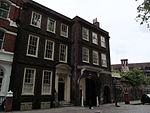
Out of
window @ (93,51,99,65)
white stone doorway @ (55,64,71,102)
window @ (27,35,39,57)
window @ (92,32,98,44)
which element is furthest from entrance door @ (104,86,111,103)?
window @ (27,35,39,57)

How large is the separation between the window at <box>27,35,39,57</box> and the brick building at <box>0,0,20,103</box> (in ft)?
5.37

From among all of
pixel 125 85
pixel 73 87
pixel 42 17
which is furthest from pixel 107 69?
pixel 42 17

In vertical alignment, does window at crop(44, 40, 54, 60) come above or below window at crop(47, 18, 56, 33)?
below

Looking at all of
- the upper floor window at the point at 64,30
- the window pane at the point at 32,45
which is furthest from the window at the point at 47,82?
the upper floor window at the point at 64,30

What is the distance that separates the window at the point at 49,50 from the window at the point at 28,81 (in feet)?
8.18

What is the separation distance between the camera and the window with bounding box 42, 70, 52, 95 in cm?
1449

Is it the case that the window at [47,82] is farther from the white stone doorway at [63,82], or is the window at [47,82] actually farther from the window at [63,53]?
the window at [63,53]

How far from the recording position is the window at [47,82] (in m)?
14.5

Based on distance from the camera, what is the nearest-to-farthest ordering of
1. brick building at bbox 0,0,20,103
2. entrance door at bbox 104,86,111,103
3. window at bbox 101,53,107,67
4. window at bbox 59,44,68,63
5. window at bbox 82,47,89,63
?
brick building at bbox 0,0,20,103, window at bbox 59,44,68,63, window at bbox 82,47,89,63, entrance door at bbox 104,86,111,103, window at bbox 101,53,107,67

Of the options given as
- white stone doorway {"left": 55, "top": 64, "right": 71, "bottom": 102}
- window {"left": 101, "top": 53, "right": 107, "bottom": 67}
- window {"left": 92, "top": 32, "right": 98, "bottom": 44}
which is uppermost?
window {"left": 92, "top": 32, "right": 98, "bottom": 44}

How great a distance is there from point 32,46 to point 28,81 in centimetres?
386

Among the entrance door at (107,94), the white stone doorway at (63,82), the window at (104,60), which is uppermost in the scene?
the window at (104,60)

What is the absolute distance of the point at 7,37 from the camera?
1294cm

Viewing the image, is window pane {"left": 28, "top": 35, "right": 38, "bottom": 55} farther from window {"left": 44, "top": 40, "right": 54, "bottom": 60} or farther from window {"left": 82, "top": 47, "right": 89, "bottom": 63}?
window {"left": 82, "top": 47, "right": 89, "bottom": 63}
